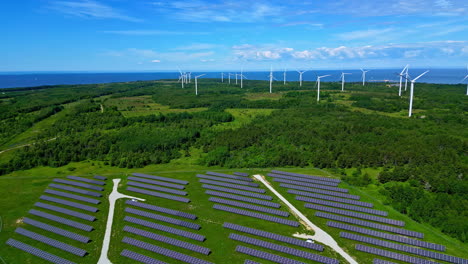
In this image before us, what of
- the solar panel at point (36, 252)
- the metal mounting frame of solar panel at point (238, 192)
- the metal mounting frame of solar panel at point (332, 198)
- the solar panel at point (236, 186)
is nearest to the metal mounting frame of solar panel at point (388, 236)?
the metal mounting frame of solar panel at point (332, 198)

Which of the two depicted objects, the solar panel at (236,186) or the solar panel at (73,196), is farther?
the solar panel at (236,186)

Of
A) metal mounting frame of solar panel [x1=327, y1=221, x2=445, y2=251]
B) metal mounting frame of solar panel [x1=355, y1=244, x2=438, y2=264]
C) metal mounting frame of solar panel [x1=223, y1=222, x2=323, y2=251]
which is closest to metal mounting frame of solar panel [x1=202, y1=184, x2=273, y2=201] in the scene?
metal mounting frame of solar panel [x1=223, y1=222, x2=323, y2=251]

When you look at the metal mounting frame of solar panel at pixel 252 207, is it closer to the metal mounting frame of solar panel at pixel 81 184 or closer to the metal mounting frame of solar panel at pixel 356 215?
the metal mounting frame of solar panel at pixel 356 215

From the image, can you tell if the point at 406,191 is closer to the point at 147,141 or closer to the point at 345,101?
the point at 147,141

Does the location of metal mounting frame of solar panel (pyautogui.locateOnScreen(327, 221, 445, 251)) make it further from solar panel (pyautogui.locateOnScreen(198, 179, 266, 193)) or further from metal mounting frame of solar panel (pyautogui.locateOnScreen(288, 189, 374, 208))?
solar panel (pyautogui.locateOnScreen(198, 179, 266, 193))

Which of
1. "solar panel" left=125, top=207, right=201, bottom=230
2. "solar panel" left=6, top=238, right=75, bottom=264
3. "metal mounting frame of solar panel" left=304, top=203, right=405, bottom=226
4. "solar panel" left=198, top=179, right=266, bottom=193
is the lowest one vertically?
"solar panel" left=6, top=238, right=75, bottom=264

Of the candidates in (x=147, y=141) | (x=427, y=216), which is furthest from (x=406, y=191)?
(x=147, y=141)
